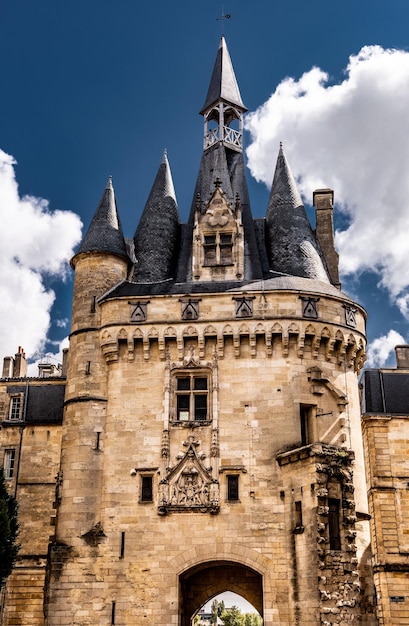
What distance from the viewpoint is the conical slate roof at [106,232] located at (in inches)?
1076

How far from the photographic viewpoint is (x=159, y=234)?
1125 inches

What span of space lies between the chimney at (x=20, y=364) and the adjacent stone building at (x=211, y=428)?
1237 centimetres

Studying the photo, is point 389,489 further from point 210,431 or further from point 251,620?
point 251,620

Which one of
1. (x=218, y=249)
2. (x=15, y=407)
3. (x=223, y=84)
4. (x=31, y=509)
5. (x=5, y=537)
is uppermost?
(x=223, y=84)

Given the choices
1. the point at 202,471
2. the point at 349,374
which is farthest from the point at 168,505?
the point at 349,374

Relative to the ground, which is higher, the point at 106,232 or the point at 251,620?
the point at 106,232

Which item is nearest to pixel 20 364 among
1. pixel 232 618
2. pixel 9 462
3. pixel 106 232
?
pixel 9 462

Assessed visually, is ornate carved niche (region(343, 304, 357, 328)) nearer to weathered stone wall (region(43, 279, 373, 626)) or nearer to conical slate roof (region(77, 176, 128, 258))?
weathered stone wall (region(43, 279, 373, 626))

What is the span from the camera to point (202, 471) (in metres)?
23.4

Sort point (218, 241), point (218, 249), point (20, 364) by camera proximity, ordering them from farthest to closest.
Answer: point (20, 364)
point (218, 241)
point (218, 249)

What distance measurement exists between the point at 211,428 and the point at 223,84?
55.4ft

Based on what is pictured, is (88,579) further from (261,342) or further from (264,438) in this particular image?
(261,342)

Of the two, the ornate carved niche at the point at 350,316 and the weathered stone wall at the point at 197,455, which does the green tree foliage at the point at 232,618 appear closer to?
the weathered stone wall at the point at 197,455

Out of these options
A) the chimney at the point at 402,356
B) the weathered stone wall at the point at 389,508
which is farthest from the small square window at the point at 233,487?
the chimney at the point at 402,356
